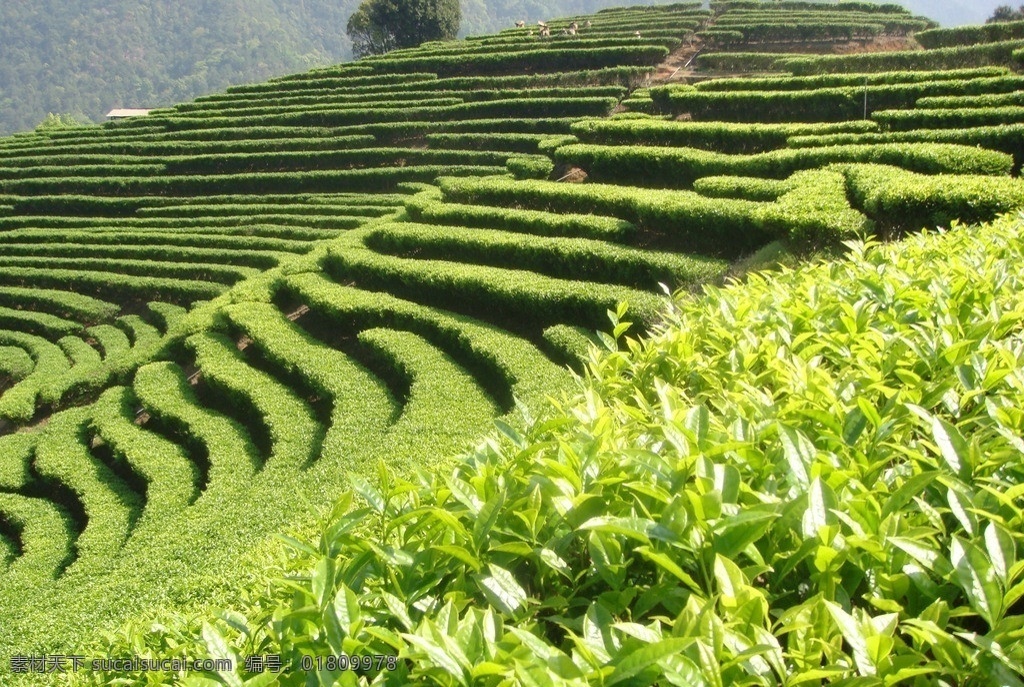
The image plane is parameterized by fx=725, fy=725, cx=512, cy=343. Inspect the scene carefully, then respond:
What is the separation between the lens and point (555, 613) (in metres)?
2.11

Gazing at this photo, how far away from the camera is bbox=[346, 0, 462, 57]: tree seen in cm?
5188

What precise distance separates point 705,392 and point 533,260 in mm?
10712

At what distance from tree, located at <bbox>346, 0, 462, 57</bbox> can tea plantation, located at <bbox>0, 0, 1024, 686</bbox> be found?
1699 cm

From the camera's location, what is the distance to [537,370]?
1042 cm

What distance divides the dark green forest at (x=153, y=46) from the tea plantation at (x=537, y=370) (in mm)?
103584

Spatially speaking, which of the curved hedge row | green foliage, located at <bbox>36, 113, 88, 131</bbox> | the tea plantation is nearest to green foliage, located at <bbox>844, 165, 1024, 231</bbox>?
the tea plantation

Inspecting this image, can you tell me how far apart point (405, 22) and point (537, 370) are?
48725 millimetres

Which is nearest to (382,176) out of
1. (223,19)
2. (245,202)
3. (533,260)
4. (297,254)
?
(245,202)

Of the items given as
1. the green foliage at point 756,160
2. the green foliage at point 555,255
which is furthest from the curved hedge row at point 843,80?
the green foliage at point 555,255

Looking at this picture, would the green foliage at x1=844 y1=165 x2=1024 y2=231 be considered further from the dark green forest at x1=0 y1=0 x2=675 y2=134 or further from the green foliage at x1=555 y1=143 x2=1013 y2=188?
the dark green forest at x1=0 y1=0 x2=675 y2=134

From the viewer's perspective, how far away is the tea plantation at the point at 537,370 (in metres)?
1.83

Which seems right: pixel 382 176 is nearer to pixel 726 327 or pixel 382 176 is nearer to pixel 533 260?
pixel 533 260

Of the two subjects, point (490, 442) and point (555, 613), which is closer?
point (555, 613)

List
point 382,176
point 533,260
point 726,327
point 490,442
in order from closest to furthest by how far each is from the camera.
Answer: point 490,442
point 726,327
point 533,260
point 382,176
